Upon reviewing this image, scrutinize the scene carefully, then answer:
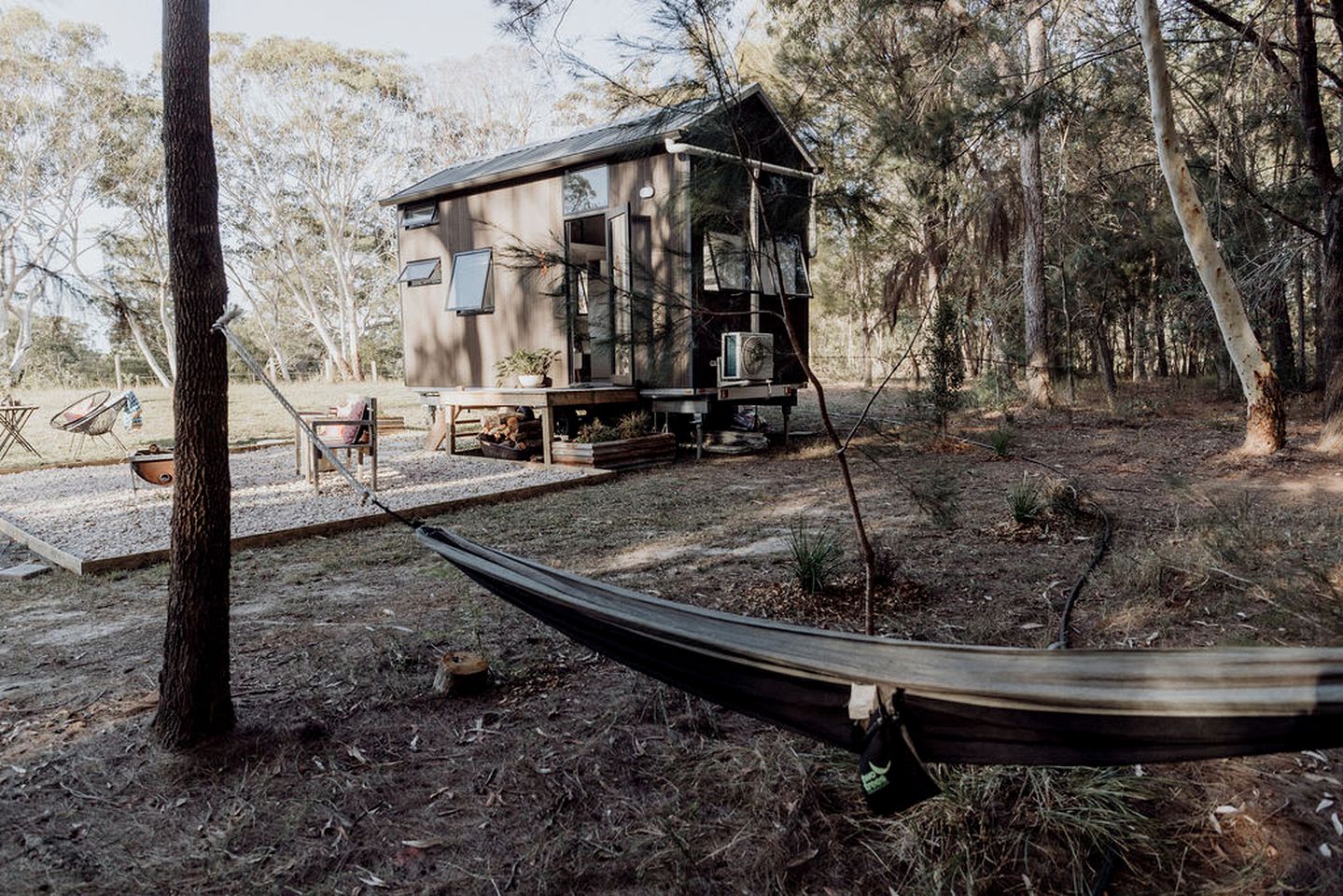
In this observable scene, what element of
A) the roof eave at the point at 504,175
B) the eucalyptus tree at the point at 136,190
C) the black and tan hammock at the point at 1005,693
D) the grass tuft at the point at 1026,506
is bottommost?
the grass tuft at the point at 1026,506

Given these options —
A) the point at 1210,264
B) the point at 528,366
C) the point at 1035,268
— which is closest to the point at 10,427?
the point at 528,366

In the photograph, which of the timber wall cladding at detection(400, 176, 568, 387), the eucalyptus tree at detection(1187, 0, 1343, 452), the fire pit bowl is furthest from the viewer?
the timber wall cladding at detection(400, 176, 568, 387)

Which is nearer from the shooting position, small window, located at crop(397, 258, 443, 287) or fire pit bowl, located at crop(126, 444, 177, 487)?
fire pit bowl, located at crop(126, 444, 177, 487)

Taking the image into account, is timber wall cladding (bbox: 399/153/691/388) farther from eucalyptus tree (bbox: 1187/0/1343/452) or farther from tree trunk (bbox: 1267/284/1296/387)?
tree trunk (bbox: 1267/284/1296/387)

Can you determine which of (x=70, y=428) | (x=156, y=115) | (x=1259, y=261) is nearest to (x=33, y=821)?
(x=70, y=428)

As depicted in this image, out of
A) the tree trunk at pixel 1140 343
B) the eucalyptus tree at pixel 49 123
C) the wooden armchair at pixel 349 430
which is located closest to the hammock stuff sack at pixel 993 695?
the wooden armchair at pixel 349 430

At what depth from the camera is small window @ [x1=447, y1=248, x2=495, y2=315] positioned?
28.2 ft

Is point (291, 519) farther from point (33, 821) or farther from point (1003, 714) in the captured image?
point (1003, 714)

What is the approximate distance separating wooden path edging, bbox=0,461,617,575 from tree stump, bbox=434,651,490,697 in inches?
97.3

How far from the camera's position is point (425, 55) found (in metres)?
18.6

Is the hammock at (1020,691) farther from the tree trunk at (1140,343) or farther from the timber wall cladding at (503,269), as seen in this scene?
the tree trunk at (1140,343)

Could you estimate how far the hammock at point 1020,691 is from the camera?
1100 millimetres

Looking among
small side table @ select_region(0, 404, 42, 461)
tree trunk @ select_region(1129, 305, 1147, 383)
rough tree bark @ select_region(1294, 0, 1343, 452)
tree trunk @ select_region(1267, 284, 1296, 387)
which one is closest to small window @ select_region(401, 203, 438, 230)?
small side table @ select_region(0, 404, 42, 461)

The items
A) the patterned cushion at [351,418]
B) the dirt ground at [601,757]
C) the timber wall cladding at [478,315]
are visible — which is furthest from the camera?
the timber wall cladding at [478,315]
